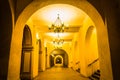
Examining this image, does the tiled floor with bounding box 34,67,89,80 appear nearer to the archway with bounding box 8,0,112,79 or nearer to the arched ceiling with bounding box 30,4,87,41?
the arched ceiling with bounding box 30,4,87,41

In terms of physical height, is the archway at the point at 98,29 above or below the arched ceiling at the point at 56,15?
below

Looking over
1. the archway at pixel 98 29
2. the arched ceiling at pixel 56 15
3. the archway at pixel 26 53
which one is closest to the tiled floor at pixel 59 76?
the archway at pixel 26 53

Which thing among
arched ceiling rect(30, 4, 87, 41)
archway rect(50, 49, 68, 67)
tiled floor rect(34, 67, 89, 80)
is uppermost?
arched ceiling rect(30, 4, 87, 41)

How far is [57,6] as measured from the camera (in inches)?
278

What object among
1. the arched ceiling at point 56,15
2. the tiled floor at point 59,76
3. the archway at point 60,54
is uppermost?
the arched ceiling at point 56,15

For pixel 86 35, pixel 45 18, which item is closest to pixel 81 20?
pixel 86 35

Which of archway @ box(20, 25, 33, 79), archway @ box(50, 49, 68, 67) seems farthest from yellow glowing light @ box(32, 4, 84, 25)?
archway @ box(50, 49, 68, 67)

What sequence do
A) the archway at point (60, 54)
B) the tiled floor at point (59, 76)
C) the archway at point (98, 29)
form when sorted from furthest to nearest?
the archway at point (60, 54), the tiled floor at point (59, 76), the archway at point (98, 29)

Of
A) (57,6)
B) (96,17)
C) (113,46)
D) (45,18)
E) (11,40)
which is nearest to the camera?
(113,46)

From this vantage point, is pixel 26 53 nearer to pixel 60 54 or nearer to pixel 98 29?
pixel 98 29

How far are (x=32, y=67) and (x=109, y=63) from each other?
5.66 m

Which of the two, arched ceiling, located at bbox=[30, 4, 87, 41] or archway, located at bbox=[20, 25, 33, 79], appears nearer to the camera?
arched ceiling, located at bbox=[30, 4, 87, 41]

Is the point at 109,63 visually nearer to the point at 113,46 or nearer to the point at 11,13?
the point at 113,46

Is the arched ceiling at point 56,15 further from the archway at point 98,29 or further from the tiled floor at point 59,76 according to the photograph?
the tiled floor at point 59,76
